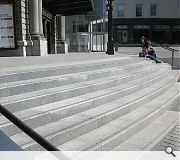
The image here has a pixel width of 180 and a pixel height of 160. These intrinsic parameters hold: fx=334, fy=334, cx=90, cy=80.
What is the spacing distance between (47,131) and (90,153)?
0.78 meters

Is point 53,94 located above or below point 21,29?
below

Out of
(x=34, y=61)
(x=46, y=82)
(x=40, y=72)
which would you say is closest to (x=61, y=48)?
(x=34, y=61)

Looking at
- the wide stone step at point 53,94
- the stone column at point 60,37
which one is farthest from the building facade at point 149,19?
the wide stone step at point 53,94

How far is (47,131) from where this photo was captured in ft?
17.5

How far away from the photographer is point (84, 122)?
5.97 metres

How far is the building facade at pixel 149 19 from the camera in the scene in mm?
66500

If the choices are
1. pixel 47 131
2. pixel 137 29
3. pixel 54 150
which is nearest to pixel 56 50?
pixel 47 131

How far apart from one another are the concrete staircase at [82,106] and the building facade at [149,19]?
58.3 meters

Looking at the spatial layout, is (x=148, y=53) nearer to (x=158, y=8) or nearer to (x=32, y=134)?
(x=32, y=134)

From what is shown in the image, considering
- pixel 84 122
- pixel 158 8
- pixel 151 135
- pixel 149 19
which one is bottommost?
pixel 151 135

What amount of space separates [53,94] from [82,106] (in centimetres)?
63

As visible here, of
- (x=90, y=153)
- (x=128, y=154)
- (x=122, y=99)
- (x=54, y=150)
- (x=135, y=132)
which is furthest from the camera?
(x=122, y=99)

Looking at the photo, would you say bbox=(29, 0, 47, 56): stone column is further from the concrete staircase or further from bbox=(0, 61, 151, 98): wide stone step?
bbox=(0, 61, 151, 98): wide stone step

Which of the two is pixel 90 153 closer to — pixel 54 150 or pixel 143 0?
pixel 54 150
